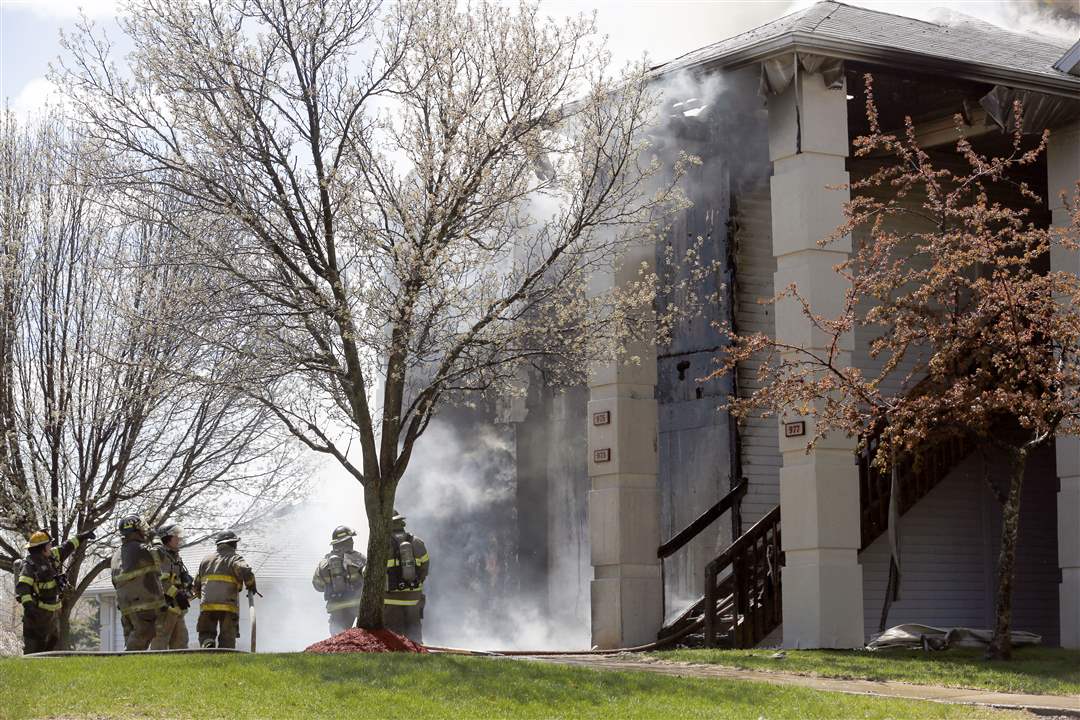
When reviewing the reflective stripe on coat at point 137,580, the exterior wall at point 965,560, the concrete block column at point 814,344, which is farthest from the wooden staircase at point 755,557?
the reflective stripe on coat at point 137,580

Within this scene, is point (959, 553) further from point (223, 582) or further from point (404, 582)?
point (223, 582)

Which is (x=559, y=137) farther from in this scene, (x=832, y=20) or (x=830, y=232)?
(x=832, y=20)

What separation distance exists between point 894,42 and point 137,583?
32.3 ft

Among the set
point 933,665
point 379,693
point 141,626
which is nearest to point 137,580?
point 141,626

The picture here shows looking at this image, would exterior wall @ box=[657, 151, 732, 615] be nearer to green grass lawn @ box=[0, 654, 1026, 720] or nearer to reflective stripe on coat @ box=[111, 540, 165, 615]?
reflective stripe on coat @ box=[111, 540, 165, 615]

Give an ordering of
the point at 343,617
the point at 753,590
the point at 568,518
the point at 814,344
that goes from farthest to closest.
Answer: the point at 568,518 → the point at 343,617 → the point at 753,590 → the point at 814,344

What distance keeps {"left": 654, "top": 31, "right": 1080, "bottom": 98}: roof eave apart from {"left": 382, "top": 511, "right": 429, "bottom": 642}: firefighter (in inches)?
241

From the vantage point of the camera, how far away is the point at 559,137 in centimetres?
1534

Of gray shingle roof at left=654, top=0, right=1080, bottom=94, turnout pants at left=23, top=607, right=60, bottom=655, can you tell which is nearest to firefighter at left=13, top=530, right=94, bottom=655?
turnout pants at left=23, top=607, right=60, bottom=655

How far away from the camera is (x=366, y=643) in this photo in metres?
13.7

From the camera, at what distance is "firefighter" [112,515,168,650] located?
49.8 ft

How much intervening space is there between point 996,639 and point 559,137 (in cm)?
639

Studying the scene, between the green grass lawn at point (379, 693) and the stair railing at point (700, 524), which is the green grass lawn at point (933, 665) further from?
the stair railing at point (700, 524)

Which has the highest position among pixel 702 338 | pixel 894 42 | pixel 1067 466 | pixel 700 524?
pixel 894 42
